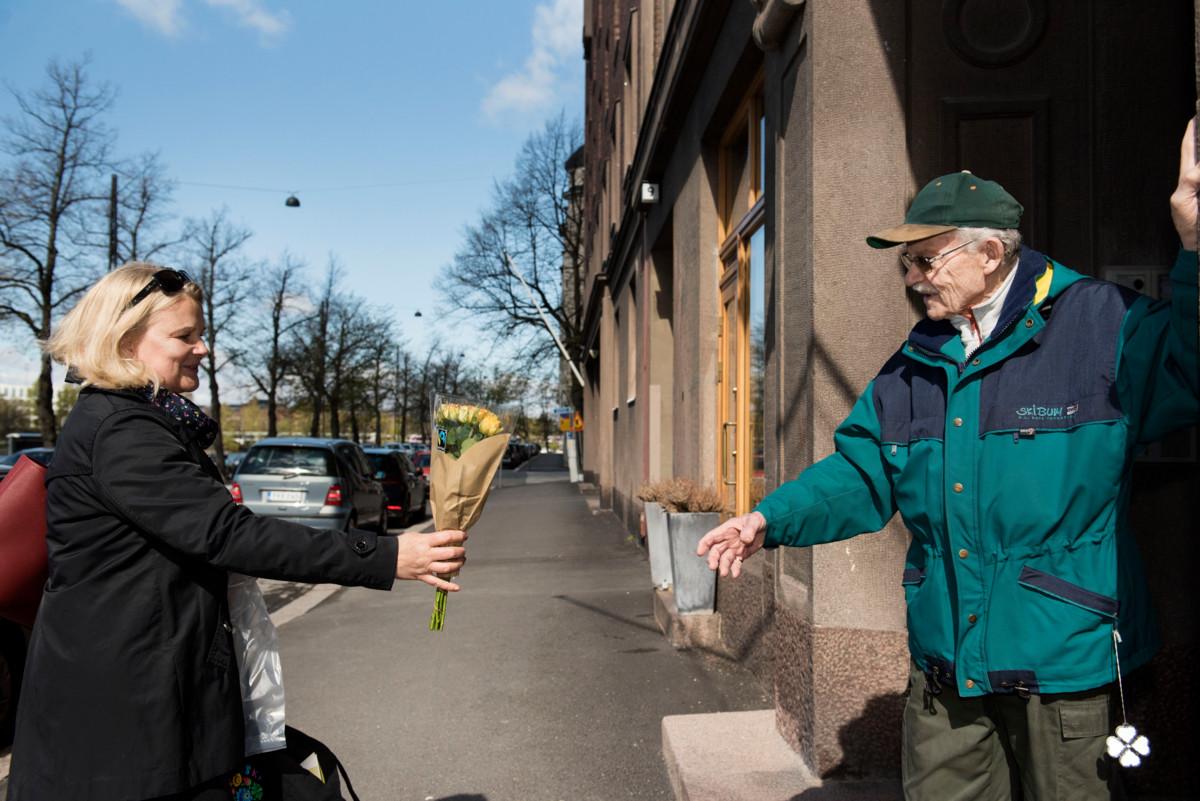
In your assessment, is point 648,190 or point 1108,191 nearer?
point 1108,191

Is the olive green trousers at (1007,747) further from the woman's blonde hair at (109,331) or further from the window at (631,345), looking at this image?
the window at (631,345)

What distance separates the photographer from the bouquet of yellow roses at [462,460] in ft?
9.12

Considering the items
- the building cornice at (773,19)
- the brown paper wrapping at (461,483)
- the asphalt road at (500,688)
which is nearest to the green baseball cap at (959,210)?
the brown paper wrapping at (461,483)

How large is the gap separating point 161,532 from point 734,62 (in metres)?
6.44

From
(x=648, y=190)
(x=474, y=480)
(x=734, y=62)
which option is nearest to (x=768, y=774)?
(x=474, y=480)

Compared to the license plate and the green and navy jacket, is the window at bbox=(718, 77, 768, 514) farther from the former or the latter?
the license plate

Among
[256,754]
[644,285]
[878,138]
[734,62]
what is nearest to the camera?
[256,754]

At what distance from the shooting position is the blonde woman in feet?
7.11

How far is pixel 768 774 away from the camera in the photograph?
4.14 m

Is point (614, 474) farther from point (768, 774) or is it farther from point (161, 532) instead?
point (161, 532)

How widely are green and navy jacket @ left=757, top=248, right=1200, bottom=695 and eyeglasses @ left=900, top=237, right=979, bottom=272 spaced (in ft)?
0.51

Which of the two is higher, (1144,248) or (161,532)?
(1144,248)

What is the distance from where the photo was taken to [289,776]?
8.62ft

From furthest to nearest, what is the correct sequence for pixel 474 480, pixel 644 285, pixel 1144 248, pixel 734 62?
pixel 644 285 → pixel 734 62 → pixel 1144 248 → pixel 474 480
